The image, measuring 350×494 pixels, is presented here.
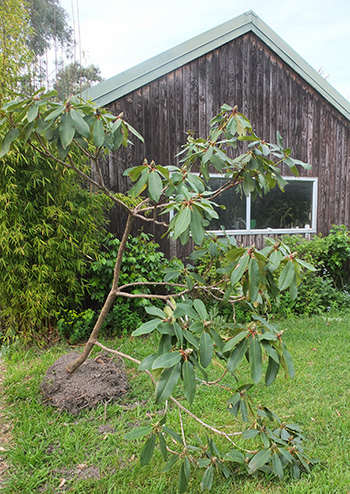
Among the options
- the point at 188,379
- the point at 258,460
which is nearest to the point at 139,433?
the point at 188,379

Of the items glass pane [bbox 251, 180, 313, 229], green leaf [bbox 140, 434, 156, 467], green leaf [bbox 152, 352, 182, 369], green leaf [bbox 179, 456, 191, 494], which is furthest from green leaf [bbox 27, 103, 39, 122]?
glass pane [bbox 251, 180, 313, 229]

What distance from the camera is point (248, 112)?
15.5 feet

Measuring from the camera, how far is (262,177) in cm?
173

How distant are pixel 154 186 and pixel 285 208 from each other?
167 inches

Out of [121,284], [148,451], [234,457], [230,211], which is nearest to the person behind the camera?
[148,451]

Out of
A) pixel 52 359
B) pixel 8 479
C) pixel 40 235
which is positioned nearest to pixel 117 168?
pixel 40 235

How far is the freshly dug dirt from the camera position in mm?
2188

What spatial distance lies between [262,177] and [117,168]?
2670 millimetres

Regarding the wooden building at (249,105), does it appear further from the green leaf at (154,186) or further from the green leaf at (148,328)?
the green leaf at (148,328)

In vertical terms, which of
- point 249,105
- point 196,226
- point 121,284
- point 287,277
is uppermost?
point 249,105

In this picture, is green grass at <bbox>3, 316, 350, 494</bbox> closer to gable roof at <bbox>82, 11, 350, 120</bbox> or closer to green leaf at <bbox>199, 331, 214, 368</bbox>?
green leaf at <bbox>199, 331, 214, 368</bbox>

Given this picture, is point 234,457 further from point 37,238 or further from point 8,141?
point 37,238

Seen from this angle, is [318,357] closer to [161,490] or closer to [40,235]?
[161,490]

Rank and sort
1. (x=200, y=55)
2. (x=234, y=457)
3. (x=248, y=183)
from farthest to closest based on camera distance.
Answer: (x=200, y=55)
(x=248, y=183)
(x=234, y=457)
